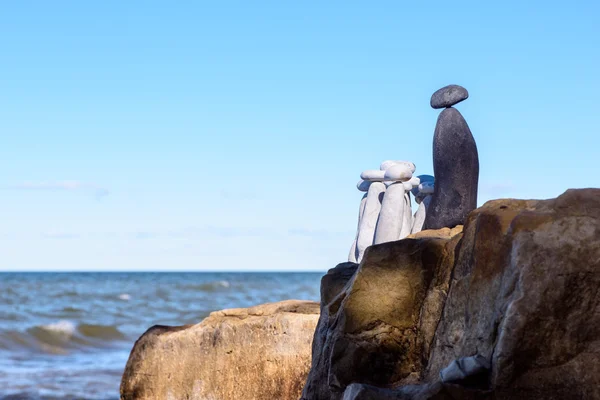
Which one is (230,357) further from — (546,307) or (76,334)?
(76,334)

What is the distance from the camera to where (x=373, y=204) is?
10242mm

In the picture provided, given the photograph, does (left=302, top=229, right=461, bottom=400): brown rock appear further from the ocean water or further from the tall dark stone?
the ocean water

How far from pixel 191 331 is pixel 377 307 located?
3421 millimetres

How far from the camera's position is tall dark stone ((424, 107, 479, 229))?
27.6 feet

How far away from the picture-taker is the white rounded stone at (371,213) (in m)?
10.1

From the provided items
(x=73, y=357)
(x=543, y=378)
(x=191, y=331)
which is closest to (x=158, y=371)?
(x=191, y=331)

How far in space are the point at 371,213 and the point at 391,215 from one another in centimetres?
73

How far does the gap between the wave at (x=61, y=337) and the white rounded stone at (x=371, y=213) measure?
28.8ft

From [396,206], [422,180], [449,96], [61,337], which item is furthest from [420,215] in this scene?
[61,337]

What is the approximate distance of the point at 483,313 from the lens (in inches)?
193

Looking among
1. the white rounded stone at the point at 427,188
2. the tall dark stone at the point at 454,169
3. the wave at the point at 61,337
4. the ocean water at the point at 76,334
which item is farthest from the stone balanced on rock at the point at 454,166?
the wave at the point at 61,337

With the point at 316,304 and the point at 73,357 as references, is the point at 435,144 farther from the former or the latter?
the point at 73,357

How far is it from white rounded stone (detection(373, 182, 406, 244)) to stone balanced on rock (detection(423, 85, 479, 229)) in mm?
979

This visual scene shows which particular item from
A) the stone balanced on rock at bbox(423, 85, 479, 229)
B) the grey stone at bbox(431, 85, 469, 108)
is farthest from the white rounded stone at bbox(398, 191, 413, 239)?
the grey stone at bbox(431, 85, 469, 108)
